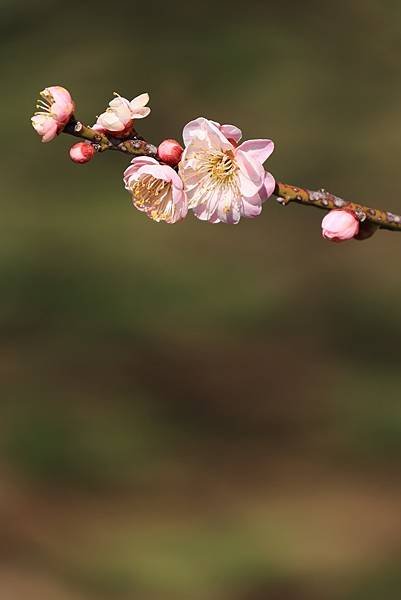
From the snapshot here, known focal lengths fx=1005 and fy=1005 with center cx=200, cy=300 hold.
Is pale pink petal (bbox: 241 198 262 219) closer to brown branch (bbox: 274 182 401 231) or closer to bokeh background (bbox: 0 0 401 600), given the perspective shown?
brown branch (bbox: 274 182 401 231)

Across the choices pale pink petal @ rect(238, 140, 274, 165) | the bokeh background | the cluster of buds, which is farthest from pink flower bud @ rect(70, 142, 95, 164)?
the bokeh background

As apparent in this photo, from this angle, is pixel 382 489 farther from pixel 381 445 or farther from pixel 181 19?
pixel 181 19

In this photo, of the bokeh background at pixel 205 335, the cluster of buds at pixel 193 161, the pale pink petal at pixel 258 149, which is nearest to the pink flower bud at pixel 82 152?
the cluster of buds at pixel 193 161

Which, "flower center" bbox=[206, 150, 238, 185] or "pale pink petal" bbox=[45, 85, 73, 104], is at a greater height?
"flower center" bbox=[206, 150, 238, 185]

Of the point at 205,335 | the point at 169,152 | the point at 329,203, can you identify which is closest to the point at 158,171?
the point at 169,152

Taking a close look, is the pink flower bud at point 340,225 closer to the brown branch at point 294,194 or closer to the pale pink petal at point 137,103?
the brown branch at point 294,194

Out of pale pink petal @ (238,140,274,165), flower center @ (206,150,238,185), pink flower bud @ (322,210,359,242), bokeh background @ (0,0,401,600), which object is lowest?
pink flower bud @ (322,210,359,242)
